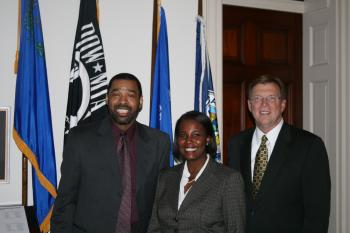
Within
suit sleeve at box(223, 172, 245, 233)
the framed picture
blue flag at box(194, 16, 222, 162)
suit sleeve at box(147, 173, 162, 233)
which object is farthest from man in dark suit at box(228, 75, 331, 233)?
the framed picture

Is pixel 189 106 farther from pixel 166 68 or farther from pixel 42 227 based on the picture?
pixel 42 227

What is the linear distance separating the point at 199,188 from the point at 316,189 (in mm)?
624

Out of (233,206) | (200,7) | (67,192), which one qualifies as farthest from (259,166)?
(200,7)

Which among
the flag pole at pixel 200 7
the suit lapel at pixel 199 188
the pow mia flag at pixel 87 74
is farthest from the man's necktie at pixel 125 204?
the flag pole at pixel 200 7

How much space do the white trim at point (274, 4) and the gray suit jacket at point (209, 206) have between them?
2.08m

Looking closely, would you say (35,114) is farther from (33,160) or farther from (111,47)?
(111,47)

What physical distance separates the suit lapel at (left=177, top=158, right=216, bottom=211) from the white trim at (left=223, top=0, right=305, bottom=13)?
2082 mm

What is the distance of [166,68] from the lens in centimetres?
300

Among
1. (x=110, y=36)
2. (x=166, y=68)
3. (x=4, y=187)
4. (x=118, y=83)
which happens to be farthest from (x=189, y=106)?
(x=4, y=187)

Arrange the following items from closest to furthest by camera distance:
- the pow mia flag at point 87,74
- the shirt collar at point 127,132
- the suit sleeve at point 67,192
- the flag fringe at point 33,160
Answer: the suit sleeve at point 67,192 → the shirt collar at point 127,132 → the flag fringe at point 33,160 → the pow mia flag at point 87,74

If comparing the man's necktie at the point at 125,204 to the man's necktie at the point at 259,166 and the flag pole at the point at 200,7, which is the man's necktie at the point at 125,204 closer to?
the man's necktie at the point at 259,166

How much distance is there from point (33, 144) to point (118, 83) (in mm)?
956

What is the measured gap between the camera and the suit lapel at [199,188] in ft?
5.96
